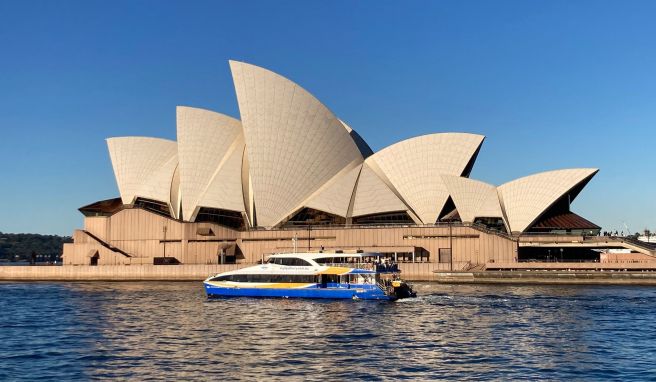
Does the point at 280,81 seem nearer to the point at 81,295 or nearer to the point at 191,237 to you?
the point at 191,237

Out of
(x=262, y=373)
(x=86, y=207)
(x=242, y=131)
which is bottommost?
(x=262, y=373)

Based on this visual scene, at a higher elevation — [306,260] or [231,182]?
[231,182]

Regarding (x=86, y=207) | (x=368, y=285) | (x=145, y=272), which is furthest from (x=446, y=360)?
(x=86, y=207)

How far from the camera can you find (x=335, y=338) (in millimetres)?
30906

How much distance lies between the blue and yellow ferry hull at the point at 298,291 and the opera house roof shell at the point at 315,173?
2944cm

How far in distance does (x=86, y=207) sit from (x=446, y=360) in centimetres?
7361

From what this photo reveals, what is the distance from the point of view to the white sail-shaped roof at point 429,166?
80.6 meters

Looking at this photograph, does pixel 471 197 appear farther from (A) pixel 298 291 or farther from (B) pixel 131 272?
(B) pixel 131 272

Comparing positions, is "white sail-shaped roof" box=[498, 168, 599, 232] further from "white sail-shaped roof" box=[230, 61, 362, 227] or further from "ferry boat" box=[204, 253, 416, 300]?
"ferry boat" box=[204, 253, 416, 300]

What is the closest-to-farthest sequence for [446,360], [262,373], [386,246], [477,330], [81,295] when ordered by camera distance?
[262,373] → [446,360] → [477,330] → [81,295] → [386,246]

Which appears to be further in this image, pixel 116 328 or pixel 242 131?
pixel 242 131

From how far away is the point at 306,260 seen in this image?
51.4 meters

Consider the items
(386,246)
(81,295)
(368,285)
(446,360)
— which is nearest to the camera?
(446,360)

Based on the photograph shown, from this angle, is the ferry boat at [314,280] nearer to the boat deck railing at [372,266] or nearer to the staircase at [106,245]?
the boat deck railing at [372,266]
